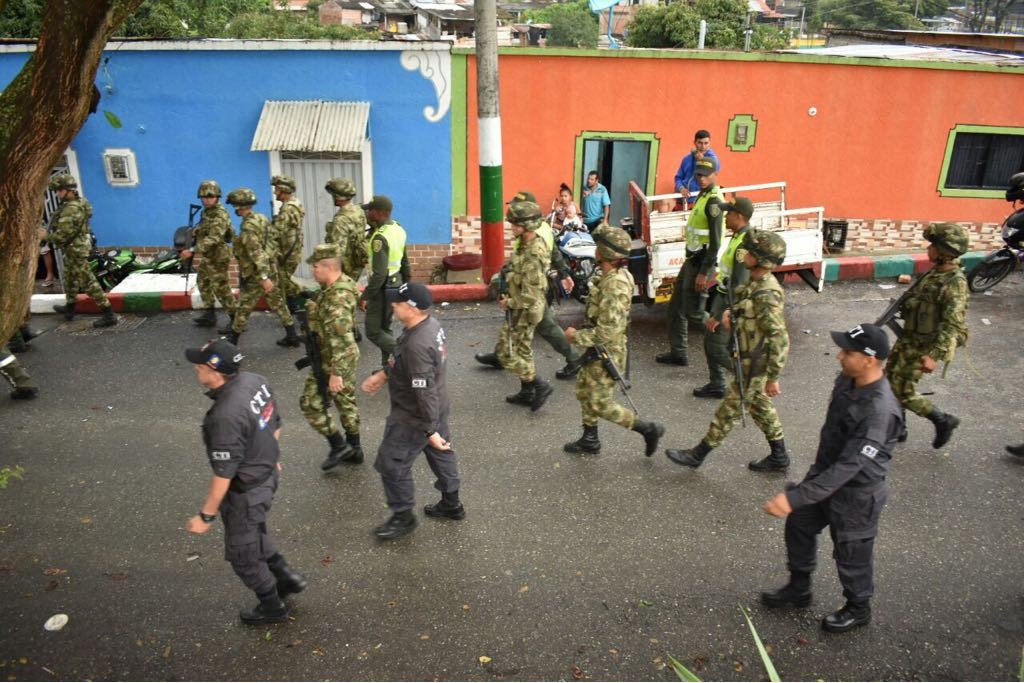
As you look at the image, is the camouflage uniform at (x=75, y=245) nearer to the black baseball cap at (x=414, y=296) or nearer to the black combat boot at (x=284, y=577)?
the black baseball cap at (x=414, y=296)

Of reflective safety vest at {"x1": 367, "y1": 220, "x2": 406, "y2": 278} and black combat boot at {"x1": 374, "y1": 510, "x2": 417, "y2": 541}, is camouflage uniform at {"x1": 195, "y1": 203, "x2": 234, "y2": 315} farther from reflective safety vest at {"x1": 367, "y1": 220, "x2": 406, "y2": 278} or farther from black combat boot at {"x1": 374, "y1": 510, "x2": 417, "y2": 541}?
black combat boot at {"x1": 374, "y1": 510, "x2": 417, "y2": 541}

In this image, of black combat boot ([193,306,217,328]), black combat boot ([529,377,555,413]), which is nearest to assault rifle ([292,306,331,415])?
black combat boot ([529,377,555,413])

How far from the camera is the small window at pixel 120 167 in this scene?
10.3 meters

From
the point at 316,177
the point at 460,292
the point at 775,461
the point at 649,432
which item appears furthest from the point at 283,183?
the point at 775,461

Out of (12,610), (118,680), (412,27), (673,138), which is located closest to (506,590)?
(118,680)

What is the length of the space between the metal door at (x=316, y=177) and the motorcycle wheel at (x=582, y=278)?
3.25 m

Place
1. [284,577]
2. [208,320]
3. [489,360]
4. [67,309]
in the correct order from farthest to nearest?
[67,309] < [208,320] < [489,360] < [284,577]

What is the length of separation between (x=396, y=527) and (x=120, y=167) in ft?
26.4

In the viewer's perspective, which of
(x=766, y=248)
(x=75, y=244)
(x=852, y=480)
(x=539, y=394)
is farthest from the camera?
(x=75, y=244)

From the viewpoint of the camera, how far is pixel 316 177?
1047 centimetres

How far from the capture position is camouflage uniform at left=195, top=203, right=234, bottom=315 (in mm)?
7832

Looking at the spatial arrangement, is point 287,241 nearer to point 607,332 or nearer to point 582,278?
point 582,278

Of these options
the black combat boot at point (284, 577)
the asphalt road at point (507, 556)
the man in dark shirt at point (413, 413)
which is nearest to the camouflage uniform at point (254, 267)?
the asphalt road at point (507, 556)

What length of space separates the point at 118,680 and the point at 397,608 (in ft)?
4.70
